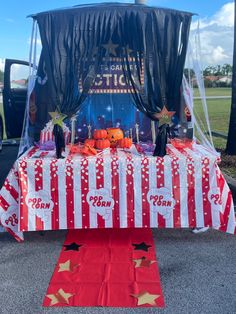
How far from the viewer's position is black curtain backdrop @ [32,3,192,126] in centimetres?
416

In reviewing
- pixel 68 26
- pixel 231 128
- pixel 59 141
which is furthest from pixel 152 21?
pixel 231 128

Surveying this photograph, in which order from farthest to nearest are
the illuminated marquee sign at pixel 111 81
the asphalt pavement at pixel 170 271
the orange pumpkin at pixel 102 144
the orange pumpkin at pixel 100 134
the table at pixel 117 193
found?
the illuminated marquee sign at pixel 111 81 < the orange pumpkin at pixel 100 134 < the orange pumpkin at pixel 102 144 < the table at pixel 117 193 < the asphalt pavement at pixel 170 271

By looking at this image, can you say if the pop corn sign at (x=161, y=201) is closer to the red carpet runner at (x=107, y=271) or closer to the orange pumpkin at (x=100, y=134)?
the red carpet runner at (x=107, y=271)

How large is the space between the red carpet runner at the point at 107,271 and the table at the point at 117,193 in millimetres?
220

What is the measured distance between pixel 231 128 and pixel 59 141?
159 inches

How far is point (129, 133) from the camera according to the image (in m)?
4.78

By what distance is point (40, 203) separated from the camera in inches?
146

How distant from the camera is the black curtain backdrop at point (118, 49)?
13.7 ft

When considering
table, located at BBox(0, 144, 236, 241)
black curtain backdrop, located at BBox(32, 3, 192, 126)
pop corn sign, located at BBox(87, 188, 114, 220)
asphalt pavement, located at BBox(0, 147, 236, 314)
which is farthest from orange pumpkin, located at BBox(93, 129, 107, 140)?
asphalt pavement, located at BBox(0, 147, 236, 314)

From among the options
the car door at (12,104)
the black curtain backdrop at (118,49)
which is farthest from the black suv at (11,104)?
the black curtain backdrop at (118,49)

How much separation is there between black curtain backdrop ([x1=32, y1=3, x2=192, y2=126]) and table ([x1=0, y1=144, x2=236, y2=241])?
82cm

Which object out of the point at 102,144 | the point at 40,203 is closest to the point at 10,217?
the point at 40,203

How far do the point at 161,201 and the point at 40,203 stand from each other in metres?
1.18

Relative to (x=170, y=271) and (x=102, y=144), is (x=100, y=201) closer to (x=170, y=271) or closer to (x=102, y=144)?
(x=102, y=144)
